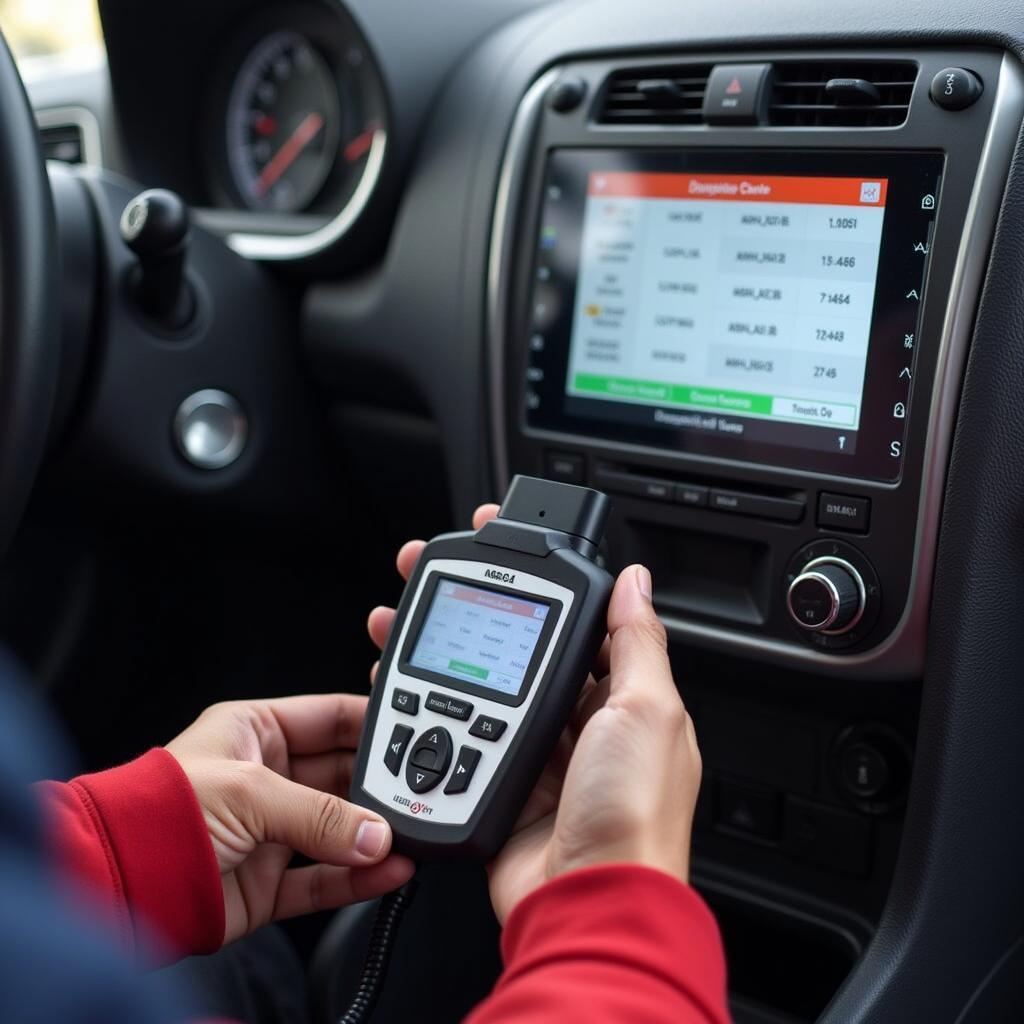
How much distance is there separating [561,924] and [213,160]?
123 cm

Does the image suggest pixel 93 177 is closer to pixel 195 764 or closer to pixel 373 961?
pixel 195 764

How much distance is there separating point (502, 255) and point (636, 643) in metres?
0.50

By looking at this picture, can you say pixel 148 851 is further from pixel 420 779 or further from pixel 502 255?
pixel 502 255

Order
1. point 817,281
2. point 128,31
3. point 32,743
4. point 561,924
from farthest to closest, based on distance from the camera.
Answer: point 128,31, point 817,281, point 561,924, point 32,743

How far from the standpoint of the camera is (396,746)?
89 cm

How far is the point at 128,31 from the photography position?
1.54 metres

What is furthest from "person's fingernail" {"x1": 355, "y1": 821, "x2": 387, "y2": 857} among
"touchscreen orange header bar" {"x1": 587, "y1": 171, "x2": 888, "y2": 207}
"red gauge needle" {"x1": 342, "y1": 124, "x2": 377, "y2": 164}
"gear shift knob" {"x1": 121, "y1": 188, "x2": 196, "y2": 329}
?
"red gauge needle" {"x1": 342, "y1": 124, "x2": 377, "y2": 164}

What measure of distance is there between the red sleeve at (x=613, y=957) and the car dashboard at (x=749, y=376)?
0.37m

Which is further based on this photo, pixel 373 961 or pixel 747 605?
pixel 747 605

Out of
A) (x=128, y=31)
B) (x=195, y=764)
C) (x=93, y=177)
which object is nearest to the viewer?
(x=195, y=764)

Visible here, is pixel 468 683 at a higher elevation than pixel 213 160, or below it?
below

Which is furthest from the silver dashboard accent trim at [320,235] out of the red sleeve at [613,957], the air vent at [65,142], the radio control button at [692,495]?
the red sleeve at [613,957]

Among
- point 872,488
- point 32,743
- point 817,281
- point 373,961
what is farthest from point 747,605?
point 32,743

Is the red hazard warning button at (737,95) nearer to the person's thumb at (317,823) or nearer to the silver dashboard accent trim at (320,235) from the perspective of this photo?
A: the silver dashboard accent trim at (320,235)
